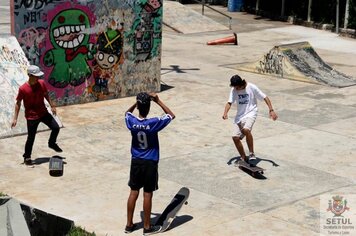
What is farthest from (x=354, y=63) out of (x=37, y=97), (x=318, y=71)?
(x=37, y=97)

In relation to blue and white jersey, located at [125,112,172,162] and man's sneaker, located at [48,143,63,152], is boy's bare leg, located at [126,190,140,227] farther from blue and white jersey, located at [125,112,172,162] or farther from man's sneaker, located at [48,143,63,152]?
man's sneaker, located at [48,143,63,152]

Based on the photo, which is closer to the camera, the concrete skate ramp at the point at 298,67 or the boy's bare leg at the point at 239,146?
the boy's bare leg at the point at 239,146

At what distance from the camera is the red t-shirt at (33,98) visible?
11570 millimetres

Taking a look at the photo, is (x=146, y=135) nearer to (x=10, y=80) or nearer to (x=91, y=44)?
(x=10, y=80)

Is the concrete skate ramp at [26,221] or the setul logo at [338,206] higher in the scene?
the concrete skate ramp at [26,221]

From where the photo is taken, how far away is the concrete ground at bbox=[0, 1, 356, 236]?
9.92 meters

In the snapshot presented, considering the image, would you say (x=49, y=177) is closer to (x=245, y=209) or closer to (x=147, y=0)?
(x=245, y=209)

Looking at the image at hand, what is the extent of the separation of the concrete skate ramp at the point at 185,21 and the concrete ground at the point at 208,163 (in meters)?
9.98

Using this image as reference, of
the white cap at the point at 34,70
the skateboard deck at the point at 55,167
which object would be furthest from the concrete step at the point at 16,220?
the white cap at the point at 34,70

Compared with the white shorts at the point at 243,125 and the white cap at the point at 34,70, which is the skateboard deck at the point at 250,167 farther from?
the white cap at the point at 34,70

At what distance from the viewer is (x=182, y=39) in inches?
1088

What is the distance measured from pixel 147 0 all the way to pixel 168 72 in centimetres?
363

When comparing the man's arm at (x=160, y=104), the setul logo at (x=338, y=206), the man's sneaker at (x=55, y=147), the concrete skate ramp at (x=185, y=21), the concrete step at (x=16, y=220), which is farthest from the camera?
the concrete skate ramp at (x=185, y=21)

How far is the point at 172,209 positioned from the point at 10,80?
6.12 meters
